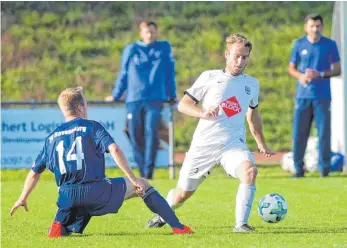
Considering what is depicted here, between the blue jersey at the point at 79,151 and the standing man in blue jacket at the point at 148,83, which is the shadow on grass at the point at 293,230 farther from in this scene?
the standing man in blue jacket at the point at 148,83

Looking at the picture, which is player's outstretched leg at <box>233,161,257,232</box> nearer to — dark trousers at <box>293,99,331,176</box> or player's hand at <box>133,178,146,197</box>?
player's hand at <box>133,178,146,197</box>

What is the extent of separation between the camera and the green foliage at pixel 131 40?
26.0m

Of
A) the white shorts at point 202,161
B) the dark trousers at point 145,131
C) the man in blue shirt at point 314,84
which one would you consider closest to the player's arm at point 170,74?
the dark trousers at point 145,131

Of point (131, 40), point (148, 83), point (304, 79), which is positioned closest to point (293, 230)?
point (304, 79)

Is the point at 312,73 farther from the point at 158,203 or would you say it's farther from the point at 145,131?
the point at 158,203

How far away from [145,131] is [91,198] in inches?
270

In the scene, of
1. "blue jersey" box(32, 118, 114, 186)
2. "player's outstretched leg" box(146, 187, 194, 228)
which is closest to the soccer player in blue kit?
"blue jersey" box(32, 118, 114, 186)

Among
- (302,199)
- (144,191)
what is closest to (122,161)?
(144,191)

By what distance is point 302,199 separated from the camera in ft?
39.0

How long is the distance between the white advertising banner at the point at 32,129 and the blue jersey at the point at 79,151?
24.5ft

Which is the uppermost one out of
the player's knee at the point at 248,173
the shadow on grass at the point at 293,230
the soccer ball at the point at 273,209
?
the player's knee at the point at 248,173

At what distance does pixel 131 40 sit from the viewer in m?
28.4

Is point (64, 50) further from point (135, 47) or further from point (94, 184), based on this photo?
point (94, 184)

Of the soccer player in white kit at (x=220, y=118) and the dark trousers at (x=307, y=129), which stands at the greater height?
the soccer player in white kit at (x=220, y=118)
